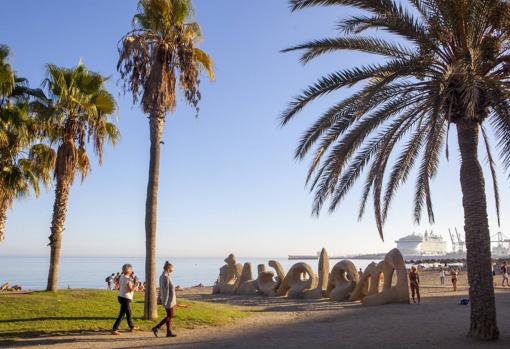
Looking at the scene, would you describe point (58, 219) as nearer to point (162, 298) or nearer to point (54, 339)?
point (54, 339)

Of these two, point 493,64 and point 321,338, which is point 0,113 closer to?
point 321,338

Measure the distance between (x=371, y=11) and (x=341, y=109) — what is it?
101 inches

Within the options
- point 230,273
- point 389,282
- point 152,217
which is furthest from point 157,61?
point 230,273

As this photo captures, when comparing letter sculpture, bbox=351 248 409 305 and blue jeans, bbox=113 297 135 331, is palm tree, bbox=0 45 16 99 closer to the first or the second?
blue jeans, bbox=113 297 135 331

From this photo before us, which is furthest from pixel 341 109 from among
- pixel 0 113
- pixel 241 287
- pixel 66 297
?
pixel 241 287

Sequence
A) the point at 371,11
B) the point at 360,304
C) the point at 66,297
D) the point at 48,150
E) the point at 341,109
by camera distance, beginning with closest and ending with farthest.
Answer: the point at 371,11, the point at 341,109, the point at 66,297, the point at 48,150, the point at 360,304

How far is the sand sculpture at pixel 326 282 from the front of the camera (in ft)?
64.7

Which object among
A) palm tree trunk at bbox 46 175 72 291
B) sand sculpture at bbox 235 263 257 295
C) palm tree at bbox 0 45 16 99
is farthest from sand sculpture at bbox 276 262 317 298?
palm tree at bbox 0 45 16 99

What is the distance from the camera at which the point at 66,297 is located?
1495 centimetres

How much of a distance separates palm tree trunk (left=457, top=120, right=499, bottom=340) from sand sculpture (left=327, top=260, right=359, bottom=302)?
11456 mm

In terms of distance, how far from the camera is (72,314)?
43.1 feet

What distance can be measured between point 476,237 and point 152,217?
850 centimetres

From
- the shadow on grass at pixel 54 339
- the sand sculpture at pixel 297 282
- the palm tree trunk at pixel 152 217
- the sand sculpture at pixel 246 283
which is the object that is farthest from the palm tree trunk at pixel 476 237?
the sand sculpture at pixel 246 283

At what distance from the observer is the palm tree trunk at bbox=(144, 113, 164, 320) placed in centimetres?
1342
